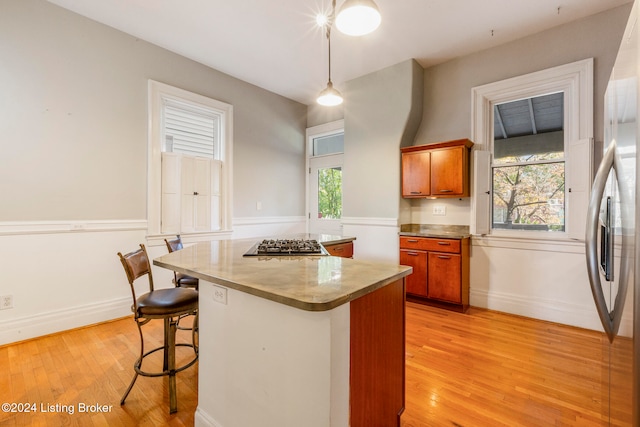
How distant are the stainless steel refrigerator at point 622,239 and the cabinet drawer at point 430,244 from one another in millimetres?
2147

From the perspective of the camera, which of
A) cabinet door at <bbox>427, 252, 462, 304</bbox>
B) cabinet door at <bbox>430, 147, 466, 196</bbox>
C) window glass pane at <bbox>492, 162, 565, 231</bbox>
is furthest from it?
cabinet door at <bbox>430, 147, 466, 196</bbox>

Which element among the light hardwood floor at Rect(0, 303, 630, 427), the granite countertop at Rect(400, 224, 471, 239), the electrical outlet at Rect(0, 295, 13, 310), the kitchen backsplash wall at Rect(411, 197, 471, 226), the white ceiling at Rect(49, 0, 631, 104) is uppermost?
the white ceiling at Rect(49, 0, 631, 104)

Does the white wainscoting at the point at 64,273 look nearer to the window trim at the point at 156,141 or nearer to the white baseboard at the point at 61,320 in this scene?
the white baseboard at the point at 61,320

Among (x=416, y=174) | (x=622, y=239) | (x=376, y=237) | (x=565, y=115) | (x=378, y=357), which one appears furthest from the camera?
(x=376, y=237)

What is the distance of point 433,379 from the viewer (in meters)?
2.05

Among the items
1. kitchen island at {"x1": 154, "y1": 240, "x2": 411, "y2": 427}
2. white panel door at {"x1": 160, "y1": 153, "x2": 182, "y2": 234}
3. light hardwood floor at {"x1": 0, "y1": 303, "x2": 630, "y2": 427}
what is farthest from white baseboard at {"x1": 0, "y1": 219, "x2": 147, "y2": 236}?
kitchen island at {"x1": 154, "y1": 240, "x2": 411, "y2": 427}

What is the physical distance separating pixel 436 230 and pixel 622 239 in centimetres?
296

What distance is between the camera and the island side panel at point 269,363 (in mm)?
1034

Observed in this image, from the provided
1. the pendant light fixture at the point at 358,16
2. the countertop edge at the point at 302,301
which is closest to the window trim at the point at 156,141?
the countertop edge at the point at 302,301

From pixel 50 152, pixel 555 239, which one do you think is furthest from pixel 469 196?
pixel 50 152

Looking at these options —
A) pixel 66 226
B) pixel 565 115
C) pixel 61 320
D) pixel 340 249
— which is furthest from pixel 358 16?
pixel 61 320

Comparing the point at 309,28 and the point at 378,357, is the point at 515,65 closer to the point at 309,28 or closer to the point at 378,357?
the point at 309,28

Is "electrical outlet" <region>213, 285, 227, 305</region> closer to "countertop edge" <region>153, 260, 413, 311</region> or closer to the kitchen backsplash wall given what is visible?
"countertop edge" <region>153, 260, 413, 311</region>

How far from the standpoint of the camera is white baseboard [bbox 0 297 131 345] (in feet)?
8.37
